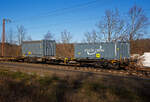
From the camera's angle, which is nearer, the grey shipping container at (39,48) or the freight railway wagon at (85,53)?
the freight railway wagon at (85,53)

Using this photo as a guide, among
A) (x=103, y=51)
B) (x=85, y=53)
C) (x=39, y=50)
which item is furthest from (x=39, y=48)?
(x=103, y=51)

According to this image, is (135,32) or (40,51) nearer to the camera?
(40,51)

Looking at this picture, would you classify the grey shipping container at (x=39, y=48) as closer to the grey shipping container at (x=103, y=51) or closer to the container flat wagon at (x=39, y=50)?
the container flat wagon at (x=39, y=50)

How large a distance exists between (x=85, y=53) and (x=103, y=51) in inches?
92.9

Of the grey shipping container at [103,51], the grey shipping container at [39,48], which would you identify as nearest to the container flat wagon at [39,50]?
the grey shipping container at [39,48]

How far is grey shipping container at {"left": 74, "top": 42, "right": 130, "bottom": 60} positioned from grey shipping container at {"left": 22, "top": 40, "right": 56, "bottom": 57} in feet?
18.2

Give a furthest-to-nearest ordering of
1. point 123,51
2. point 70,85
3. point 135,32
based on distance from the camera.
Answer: point 135,32 → point 123,51 → point 70,85

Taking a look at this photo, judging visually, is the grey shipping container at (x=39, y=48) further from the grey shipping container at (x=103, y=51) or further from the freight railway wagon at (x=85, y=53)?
the grey shipping container at (x=103, y=51)

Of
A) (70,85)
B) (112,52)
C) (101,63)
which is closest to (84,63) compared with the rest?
(101,63)

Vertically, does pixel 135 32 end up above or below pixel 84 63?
above

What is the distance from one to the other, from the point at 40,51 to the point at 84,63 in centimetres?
761

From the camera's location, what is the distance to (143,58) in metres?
16.2

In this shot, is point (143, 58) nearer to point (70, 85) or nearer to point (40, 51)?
point (70, 85)

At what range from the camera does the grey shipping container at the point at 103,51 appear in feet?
51.3
